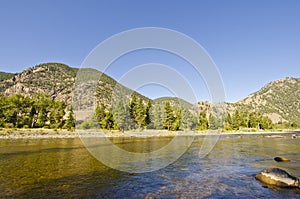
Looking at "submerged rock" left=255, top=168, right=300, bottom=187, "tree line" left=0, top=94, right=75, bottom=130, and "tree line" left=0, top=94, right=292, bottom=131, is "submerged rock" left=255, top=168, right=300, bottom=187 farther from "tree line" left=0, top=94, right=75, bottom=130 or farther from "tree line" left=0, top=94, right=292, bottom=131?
"tree line" left=0, top=94, right=75, bottom=130

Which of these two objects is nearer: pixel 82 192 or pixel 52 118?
A: pixel 82 192

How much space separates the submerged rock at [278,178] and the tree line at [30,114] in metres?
75.1

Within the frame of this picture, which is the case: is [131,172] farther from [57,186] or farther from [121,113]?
[121,113]

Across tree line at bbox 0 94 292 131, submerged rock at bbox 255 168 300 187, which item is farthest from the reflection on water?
tree line at bbox 0 94 292 131

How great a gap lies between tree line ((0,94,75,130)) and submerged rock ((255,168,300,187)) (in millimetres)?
75142

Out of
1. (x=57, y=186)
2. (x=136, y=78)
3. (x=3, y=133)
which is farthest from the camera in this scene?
(x=3, y=133)

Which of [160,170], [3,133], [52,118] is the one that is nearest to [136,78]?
[160,170]

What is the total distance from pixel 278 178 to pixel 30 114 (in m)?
86.2

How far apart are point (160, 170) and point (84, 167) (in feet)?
21.2

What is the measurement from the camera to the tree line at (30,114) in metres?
75.0

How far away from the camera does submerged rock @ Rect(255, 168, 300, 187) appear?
41.3 feet

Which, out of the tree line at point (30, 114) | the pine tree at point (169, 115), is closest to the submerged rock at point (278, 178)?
the tree line at point (30, 114)

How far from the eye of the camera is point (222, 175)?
51.8ft

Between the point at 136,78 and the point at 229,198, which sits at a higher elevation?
the point at 136,78
